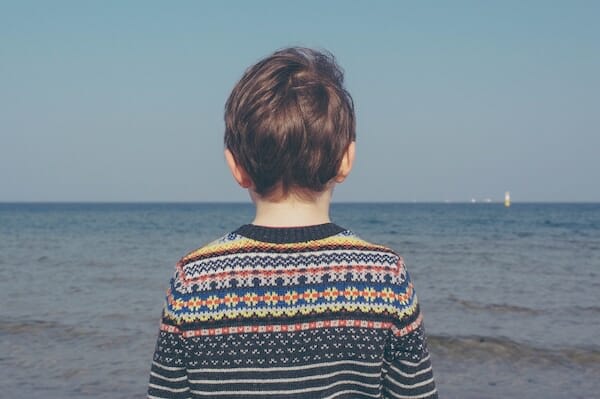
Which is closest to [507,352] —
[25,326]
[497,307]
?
[497,307]

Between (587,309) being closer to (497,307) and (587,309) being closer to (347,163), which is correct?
(497,307)

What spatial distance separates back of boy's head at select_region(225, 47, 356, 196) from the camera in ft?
5.55

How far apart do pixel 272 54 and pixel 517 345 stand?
21.9ft

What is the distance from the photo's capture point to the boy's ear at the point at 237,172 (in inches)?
70.8

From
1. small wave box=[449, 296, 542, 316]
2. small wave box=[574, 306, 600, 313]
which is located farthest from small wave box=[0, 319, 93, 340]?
small wave box=[574, 306, 600, 313]

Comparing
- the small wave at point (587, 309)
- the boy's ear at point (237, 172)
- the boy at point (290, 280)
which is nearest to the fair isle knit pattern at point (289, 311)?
the boy at point (290, 280)

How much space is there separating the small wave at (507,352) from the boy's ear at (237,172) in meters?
5.98

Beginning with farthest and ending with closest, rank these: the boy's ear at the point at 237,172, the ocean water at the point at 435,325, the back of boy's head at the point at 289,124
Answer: the ocean water at the point at 435,325, the boy's ear at the point at 237,172, the back of boy's head at the point at 289,124

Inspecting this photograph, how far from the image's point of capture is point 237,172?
1.82 m

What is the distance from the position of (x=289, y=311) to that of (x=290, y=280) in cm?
8

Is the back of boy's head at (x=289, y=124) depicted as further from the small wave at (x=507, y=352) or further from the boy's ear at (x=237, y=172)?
the small wave at (x=507, y=352)

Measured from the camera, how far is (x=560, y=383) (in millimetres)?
6387

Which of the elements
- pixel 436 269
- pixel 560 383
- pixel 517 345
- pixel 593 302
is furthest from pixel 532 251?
pixel 560 383

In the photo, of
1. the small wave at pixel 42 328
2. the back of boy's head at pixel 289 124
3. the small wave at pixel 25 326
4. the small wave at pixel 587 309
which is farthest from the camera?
the small wave at pixel 587 309
